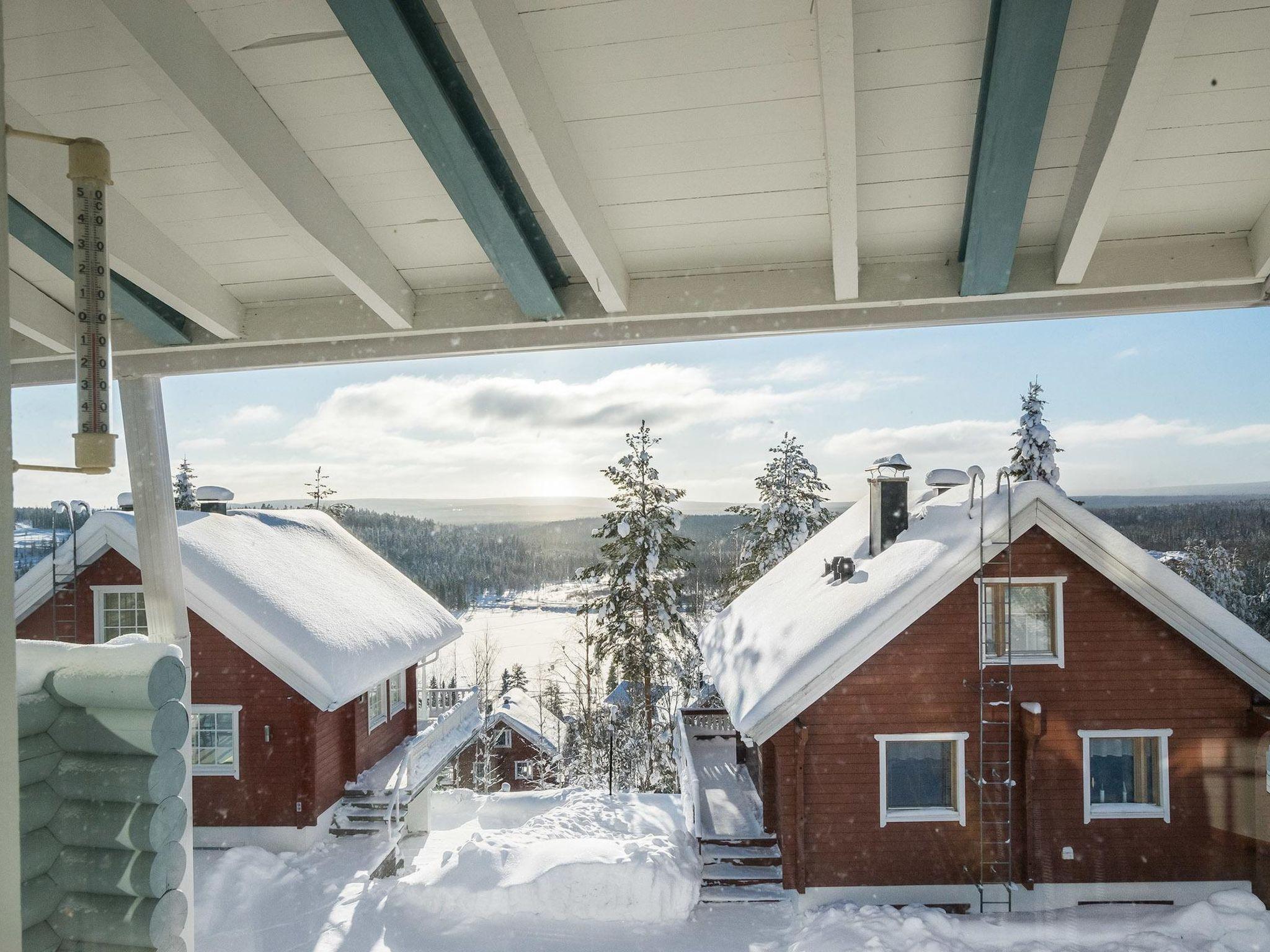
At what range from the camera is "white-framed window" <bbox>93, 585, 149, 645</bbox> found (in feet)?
5.22

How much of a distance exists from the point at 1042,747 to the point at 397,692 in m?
7.05

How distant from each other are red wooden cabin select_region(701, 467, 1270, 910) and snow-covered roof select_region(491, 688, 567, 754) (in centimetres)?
1222

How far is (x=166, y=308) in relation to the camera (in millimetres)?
2111

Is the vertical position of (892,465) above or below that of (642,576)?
above

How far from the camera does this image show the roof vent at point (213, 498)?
761 centimetres

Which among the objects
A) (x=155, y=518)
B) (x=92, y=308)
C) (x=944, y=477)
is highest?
(x=92, y=308)

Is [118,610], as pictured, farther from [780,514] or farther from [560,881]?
[780,514]

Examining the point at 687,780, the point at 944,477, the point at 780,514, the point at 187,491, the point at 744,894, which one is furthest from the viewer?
the point at 780,514

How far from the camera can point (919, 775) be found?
5531mm

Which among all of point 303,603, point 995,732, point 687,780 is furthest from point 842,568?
point 303,603

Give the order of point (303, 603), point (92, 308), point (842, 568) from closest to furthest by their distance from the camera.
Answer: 1. point (92, 308)
2. point (842, 568)
3. point (303, 603)

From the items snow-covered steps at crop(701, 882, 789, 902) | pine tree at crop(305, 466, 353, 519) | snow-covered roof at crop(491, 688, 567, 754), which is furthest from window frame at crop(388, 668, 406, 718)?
snow-covered roof at crop(491, 688, 567, 754)

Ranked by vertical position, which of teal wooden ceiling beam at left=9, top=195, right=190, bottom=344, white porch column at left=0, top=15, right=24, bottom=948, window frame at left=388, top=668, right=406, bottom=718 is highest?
teal wooden ceiling beam at left=9, top=195, right=190, bottom=344

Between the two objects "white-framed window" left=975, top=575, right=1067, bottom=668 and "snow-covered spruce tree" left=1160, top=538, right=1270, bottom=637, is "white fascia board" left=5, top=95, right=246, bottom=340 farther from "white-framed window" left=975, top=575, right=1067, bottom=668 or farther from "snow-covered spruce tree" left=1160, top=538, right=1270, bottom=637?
"snow-covered spruce tree" left=1160, top=538, right=1270, bottom=637
